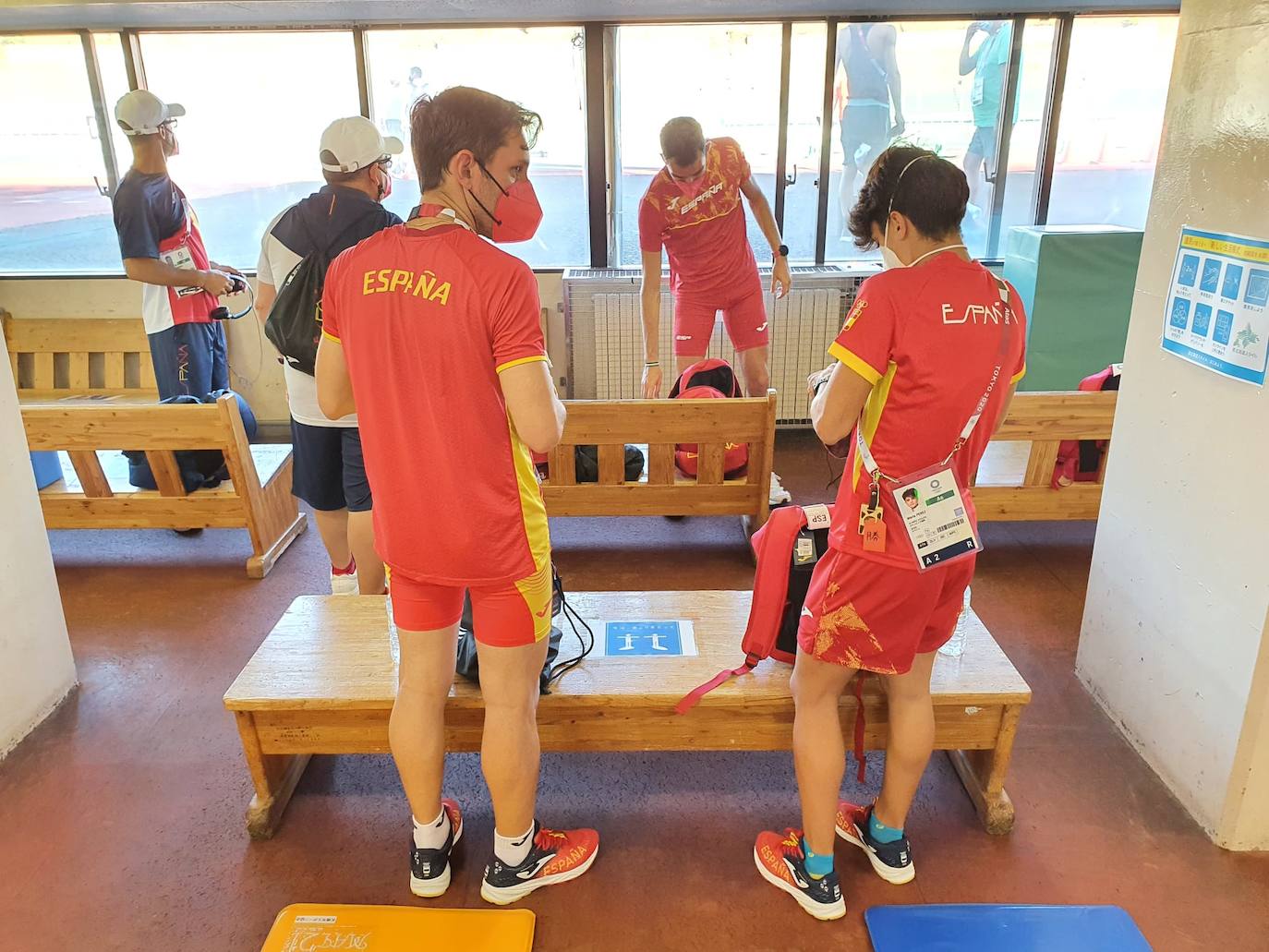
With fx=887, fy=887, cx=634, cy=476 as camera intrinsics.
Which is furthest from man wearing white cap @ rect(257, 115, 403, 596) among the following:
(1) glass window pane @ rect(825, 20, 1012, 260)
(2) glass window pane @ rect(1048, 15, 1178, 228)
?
(2) glass window pane @ rect(1048, 15, 1178, 228)

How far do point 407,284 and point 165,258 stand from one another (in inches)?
99.5

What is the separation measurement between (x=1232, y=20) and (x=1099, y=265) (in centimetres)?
283

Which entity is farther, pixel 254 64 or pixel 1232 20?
pixel 254 64

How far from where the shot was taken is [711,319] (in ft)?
12.7

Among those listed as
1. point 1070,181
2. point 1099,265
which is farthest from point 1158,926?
point 1070,181

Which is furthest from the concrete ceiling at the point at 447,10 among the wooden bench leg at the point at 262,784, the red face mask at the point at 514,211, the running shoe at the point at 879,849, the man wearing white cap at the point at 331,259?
the running shoe at the point at 879,849

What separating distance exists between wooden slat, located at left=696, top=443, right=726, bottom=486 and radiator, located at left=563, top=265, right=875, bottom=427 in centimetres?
151

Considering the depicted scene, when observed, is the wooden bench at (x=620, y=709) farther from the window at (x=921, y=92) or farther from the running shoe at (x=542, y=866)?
the window at (x=921, y=92)

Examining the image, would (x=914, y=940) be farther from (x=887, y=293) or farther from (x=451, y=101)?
(x=451, y=101)

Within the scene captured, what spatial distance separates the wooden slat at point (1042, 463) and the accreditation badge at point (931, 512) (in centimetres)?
184

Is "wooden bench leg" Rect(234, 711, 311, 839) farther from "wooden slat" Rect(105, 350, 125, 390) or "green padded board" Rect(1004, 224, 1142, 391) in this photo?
"green padded board" Rect(1004, 224, 1142, 391)

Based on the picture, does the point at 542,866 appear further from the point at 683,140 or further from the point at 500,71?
the point at 500,71

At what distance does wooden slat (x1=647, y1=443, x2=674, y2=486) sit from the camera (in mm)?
3332

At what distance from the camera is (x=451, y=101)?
142cm
